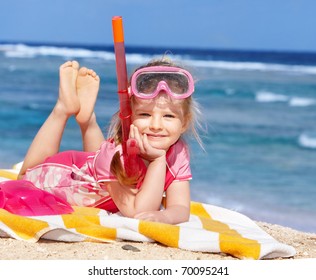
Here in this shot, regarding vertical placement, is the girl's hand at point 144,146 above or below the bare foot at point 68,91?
below

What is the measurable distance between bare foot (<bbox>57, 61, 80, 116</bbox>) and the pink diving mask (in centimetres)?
69

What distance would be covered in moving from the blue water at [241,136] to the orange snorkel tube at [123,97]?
0.42 metres

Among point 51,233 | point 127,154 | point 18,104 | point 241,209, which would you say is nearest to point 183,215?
point 127,154

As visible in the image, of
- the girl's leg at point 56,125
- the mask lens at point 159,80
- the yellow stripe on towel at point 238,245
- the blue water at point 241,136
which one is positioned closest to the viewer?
the yellow stripe on towel at point 238,245

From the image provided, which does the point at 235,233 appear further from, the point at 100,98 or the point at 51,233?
the point at 100,98

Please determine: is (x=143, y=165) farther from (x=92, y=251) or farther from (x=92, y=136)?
(x=92, y=136)

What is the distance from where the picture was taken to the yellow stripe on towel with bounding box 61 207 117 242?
2.93 meters

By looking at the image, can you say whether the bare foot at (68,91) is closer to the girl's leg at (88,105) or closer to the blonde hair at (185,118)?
the girl's leg at (88,105)

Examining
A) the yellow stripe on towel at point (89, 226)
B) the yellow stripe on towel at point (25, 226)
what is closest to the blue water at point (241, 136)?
the yellow stripe on towel at point (89, 226)

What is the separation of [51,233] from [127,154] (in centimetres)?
48

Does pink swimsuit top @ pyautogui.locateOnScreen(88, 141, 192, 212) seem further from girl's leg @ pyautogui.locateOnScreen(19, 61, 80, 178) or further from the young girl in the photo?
girl's leg @ pyautogui.locateOnScreen(19, 61, 80, 178)

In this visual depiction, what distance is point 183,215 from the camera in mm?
3266

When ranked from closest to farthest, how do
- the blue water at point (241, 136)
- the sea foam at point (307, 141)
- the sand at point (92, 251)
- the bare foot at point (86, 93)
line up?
1. the sand at point (92, 251)
2. the bare foot at point (86, 93)
3. the blue water at point (241, 136)
4. the sea foam at point (307, 141)

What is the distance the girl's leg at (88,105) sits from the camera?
3943mm
